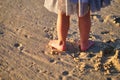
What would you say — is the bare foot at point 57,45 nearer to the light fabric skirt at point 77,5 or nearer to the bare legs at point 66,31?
the bare legs at point 66,31

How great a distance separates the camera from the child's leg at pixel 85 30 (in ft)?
6.66

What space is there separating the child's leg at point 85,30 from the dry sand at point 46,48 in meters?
0.05

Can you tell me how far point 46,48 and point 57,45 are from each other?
94 mm

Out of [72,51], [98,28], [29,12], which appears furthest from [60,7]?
[29,12]

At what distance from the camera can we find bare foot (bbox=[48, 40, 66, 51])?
2178mm

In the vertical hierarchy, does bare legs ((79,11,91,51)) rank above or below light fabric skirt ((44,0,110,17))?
below

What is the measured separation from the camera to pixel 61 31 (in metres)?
2.11

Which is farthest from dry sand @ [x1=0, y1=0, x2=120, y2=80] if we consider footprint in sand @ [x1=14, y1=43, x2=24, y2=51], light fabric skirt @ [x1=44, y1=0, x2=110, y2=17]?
light fabric skirt @ [x1=44, y1=0, x2=110, y2=17]

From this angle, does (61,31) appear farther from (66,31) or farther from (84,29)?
(84,29)

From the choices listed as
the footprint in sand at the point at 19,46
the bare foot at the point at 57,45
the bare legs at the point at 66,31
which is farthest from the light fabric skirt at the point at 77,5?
the footprint in sand at the point at 19,46

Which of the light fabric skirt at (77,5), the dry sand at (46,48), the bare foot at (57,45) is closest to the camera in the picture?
the light fabric skirt at (77,5)

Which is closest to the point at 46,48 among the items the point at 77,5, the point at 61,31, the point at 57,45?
the point at 57,45

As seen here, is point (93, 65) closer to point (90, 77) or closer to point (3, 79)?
point (90, 77)

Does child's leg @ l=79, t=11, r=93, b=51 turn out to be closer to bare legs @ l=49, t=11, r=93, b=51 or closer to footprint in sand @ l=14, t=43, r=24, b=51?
bare legs @ l=49, t=11, r=93, b=51
